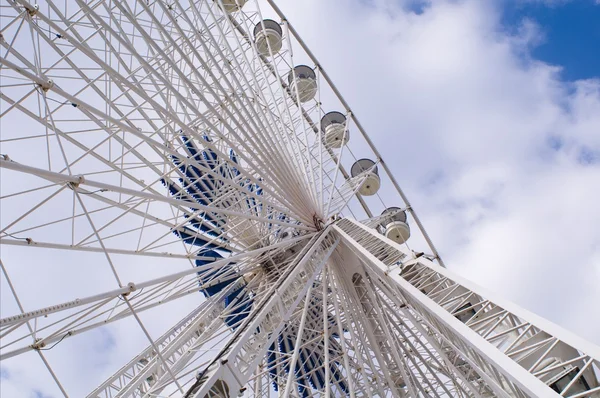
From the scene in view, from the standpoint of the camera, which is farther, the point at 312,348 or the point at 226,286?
the point at 312,348

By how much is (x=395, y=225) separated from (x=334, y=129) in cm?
453

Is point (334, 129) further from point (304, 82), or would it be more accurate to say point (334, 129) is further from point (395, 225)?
point (395, 225)

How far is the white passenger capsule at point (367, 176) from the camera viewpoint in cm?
1912

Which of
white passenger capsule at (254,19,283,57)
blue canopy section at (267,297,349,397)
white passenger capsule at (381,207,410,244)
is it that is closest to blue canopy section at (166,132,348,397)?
blue canopy section at (267,297,349,397)

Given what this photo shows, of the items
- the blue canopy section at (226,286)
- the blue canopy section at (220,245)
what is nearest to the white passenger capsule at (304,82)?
the blue canopy section at (220,245)

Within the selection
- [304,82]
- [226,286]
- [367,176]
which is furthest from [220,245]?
[304,82]

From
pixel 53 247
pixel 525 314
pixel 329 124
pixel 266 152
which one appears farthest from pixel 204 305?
pixel 329 124

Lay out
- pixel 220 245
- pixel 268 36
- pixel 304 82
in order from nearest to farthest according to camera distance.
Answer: pixel 220 245
pixel 268 36
pixel 304 82

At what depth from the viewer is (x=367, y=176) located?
61.8 ft

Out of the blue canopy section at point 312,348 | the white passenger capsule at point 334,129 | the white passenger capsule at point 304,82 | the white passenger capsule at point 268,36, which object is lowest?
the blue canopy section at point 312,348

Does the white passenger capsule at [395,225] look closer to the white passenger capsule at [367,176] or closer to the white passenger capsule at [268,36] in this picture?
the white passenger capsule at [367,176]

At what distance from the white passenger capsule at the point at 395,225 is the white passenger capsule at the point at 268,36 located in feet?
25.6

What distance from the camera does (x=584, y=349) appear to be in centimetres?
537

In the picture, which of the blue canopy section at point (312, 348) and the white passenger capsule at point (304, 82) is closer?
the blue canopy section at point (312, 348)
